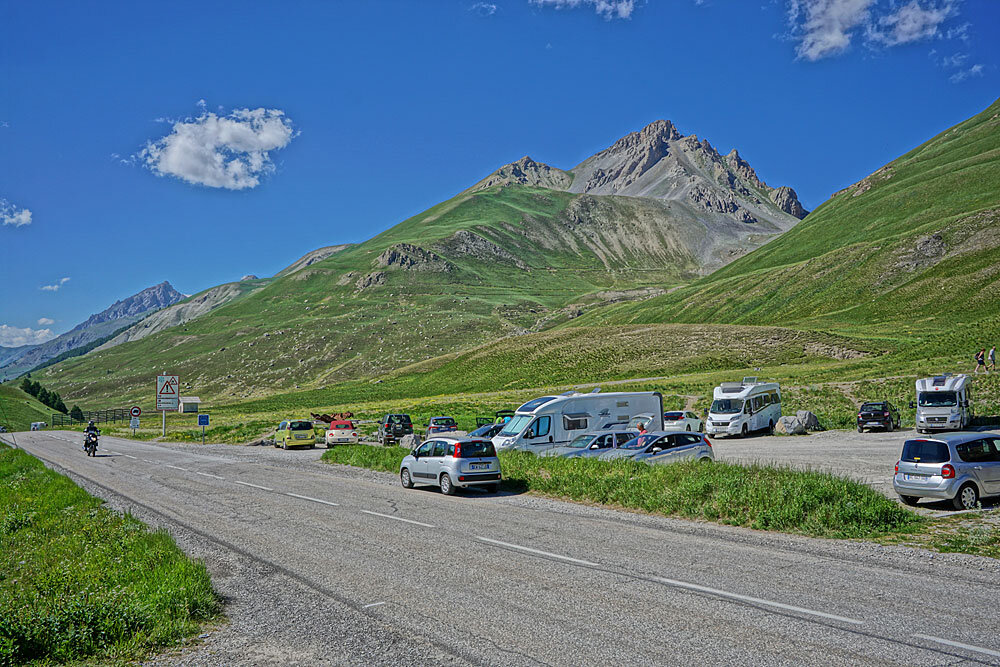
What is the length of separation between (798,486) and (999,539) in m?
3.79

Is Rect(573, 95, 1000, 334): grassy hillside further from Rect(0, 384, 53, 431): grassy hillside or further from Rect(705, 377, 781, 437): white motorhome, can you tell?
Rect(0, 384, 53, 431): grassy hillside

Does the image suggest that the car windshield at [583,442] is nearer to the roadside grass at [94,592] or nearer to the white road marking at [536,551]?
the white road marking at [536,551]

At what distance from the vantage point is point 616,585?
9.86 metres

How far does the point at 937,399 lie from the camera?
3494cm

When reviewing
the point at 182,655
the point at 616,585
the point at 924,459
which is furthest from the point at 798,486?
the point at 182,655

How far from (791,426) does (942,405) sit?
27.8 ft

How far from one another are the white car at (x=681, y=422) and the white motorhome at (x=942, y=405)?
11.4m

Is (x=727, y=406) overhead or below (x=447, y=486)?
overhead

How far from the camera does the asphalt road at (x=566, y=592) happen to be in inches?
287

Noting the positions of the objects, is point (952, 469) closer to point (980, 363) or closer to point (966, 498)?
point (966, 498)

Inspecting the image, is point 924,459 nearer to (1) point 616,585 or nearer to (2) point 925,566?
(2) point 925,566

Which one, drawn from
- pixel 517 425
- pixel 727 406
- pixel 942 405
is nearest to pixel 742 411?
pixel 727 406

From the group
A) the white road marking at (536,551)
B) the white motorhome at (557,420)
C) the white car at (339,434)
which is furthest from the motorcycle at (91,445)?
the white road marking at (536,551)

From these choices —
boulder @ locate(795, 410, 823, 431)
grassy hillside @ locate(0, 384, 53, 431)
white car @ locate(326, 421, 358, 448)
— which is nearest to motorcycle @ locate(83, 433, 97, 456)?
white car @ locate(326, 421, 358, 448)
